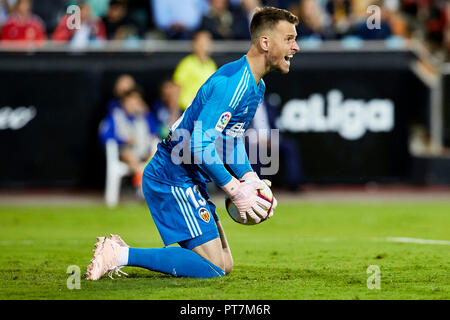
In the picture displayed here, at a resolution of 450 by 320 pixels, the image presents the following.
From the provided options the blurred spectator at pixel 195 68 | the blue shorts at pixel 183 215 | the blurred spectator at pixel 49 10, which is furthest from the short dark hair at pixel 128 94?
the blue shorts at pixel 183 215

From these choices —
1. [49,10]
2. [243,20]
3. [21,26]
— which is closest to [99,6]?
[49,10]

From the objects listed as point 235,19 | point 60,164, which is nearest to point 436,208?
point 235,19

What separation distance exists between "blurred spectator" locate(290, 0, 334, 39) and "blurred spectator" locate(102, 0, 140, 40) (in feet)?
10.4

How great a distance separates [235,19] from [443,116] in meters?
4.44

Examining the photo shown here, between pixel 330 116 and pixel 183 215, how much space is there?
897 cm

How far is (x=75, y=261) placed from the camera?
7.86m

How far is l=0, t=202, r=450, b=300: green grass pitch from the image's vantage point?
595 cm

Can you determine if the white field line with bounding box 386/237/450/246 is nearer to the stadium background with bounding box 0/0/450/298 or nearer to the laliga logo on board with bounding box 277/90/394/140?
the stadium background with bounding box 0/0/450/298

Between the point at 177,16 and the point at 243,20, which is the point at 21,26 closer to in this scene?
the point at 177,16

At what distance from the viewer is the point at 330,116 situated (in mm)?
15039

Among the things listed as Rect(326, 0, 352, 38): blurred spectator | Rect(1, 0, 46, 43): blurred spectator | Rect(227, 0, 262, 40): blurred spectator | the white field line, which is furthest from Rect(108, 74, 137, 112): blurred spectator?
the white field line

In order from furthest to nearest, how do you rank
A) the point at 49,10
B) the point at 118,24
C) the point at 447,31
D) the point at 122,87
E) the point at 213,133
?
the point at 447,31
the point at 49,10
the point at 118,24
the point at 122,87
the point at 213,133

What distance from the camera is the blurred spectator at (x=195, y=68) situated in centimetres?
1380
